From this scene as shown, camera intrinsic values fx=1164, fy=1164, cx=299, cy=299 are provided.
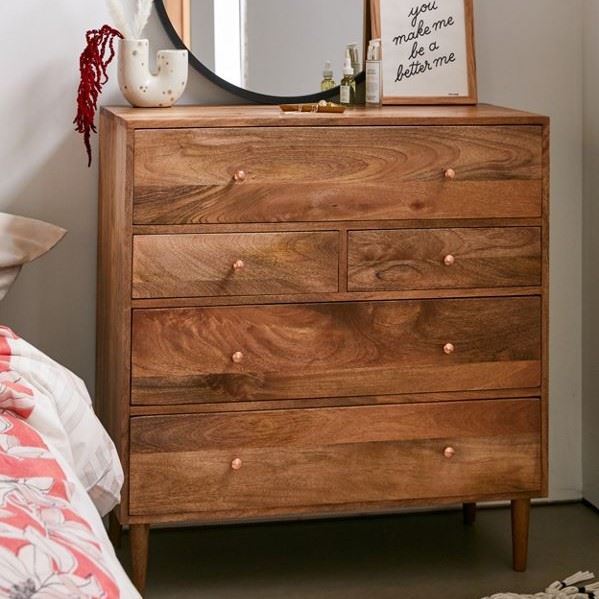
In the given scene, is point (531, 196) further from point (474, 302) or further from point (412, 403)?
point (412, 403)

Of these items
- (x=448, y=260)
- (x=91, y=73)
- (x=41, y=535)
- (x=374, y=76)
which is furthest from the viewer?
(x=374, y=76)

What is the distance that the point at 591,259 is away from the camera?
295 cm

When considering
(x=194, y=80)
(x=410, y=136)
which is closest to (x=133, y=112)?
(x=194, y=80)

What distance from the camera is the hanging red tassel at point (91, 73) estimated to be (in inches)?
98.6

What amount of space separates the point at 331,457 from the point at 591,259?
3.16 ft

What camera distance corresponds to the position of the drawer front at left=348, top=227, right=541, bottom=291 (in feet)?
7.79

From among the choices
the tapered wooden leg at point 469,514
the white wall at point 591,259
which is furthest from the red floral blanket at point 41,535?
the white wall at point 591,259

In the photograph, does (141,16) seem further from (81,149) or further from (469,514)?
(469,514)

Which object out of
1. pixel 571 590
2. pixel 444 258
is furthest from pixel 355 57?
pixel 571 590

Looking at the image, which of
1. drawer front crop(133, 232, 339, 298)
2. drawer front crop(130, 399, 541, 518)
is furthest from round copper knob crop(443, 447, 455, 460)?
drawer front crop(133, 232, 339, 298)

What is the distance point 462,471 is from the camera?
2479 mm

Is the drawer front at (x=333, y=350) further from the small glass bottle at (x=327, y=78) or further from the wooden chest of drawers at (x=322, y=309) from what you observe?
the small glass bottle at (x=327, y=78)

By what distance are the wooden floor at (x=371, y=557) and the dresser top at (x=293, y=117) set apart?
0.99 metres

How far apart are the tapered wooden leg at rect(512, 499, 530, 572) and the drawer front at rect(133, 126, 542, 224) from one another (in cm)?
64
